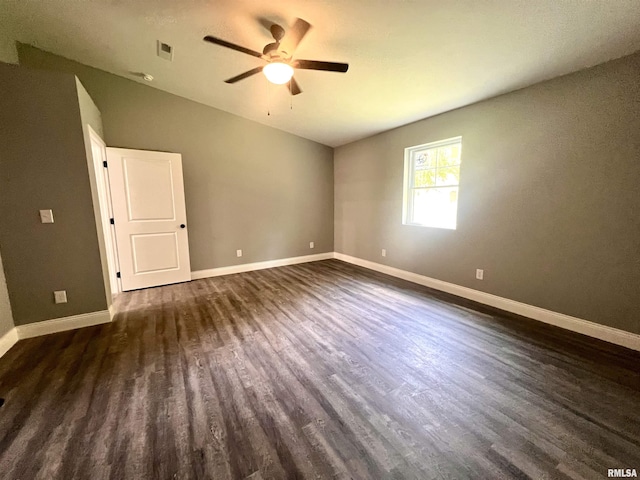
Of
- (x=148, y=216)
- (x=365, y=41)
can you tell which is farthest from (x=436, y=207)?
(x=148, y=216)

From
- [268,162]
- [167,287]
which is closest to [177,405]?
[167,287]

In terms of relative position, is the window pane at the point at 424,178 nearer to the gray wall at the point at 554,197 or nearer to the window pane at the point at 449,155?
the window pane at the point at 449,155

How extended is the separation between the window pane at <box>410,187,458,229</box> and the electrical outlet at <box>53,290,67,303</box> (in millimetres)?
4603

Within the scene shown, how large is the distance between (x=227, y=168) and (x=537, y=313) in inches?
193

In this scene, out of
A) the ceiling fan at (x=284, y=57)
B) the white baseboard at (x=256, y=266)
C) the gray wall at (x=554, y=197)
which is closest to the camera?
the ceiling fan at (x=284, y=57)

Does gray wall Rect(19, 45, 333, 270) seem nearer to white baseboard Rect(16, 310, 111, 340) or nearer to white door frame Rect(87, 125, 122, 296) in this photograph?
white door frame Rect(87, 125, 122, 296)

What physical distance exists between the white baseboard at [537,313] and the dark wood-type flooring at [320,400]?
122mm

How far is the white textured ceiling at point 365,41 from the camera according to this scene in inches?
75.5

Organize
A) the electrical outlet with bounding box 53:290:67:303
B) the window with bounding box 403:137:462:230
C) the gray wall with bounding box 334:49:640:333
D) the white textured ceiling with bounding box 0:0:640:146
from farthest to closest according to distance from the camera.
Result: the window with bounding box 403:137:462:230
the electrical outlet with bounding box 53:290:67:303
the gray wall with bounding box 334:49:640:333
the white textured ceiling with bounding box 0:0:640:146

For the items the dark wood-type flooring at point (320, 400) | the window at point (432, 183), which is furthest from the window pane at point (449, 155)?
the dark wood-type flooring at point (320, 400)

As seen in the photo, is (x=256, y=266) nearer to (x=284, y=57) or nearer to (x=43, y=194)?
(x=43, y=194)

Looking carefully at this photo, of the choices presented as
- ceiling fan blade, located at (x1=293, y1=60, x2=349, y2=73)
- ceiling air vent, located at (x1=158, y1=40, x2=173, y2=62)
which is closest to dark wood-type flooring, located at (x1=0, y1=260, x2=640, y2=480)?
ceiling fan blade, located at (x1=293, y1=60, x2=349, y2=73)

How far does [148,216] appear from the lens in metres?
3.99

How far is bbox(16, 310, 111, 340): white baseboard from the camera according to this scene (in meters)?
2.57
